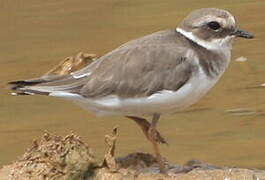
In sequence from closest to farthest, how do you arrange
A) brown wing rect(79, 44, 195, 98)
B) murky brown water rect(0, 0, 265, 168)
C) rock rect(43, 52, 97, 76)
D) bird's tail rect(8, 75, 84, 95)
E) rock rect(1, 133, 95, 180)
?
rock rect(1, 133, 95, 180), brown wing rect(79, 44, 195, 98), bird's tail rect(8, 75, 84, 95), rock rect(43, 52, 97, 76), murky brown water rect(0, 0, 265, 168)

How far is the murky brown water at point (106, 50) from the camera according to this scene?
10.3 m

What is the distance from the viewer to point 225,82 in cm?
1203

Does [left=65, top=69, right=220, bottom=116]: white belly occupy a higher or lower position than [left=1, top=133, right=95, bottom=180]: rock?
higher

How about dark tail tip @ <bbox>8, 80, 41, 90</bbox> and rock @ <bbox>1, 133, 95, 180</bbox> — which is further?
dark tail tip @ <bbox>8, 80, 41, 90</bbox>

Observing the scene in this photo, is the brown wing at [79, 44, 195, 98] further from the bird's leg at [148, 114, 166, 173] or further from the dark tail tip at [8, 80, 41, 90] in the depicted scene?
the dark tail tip at [8, 80, 41, 90]

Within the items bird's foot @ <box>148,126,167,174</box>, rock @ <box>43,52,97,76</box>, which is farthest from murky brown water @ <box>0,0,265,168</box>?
bird's foot @ <box>148,126,167,174</box>

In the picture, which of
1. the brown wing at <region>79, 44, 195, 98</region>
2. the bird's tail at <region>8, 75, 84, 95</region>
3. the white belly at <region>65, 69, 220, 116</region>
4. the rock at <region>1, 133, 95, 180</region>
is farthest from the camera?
the bird's tail at <region>8, 75, 84, 95</region>

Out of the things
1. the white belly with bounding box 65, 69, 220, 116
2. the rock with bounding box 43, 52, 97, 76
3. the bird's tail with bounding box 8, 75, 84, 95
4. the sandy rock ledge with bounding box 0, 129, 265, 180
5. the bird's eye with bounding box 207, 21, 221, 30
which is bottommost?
the sandy rock ledge with bounding box 0, 129, 265, 180

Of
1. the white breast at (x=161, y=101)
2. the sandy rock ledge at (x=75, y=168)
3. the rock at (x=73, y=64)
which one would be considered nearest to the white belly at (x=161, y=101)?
the white breast at (x=161, y=101)

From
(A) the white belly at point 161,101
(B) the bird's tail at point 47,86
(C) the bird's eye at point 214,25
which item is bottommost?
(A) the white belly at point 161,101

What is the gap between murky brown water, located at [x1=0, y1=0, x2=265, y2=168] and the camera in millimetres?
10289

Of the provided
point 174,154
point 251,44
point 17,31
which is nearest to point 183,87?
point 174,154

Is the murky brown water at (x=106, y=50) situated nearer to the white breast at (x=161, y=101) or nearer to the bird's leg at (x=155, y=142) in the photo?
the bird's leg at (x=155, y=142)

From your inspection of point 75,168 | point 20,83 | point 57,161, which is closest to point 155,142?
point 75,168
